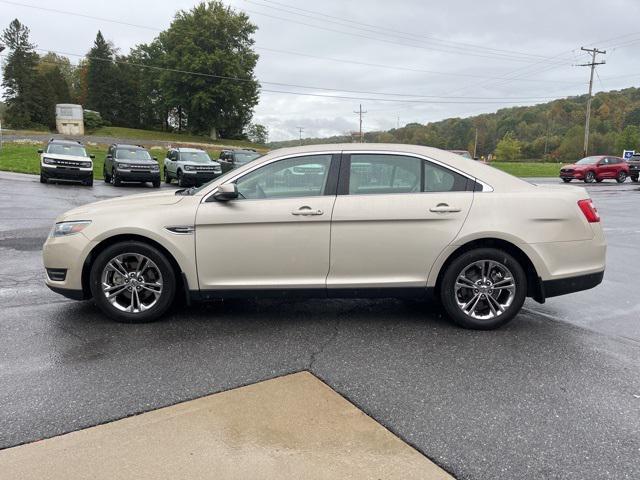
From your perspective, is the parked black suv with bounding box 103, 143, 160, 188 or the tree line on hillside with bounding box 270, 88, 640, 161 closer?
the parked black suv with bounding box 103, 143, 160, 188

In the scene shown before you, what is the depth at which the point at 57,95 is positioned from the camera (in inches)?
3246

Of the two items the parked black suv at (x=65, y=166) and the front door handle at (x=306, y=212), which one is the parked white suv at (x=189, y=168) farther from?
the front door handle at (x=306, y=212)

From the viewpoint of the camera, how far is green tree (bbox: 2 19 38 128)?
77.4 metres

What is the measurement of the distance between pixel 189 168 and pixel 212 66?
51.6 metres

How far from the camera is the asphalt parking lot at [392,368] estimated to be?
2775 mm

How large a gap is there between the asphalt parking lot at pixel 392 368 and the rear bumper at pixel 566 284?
1.28 ft

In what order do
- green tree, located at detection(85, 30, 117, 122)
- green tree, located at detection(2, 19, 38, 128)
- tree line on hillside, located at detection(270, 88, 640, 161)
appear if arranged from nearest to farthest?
1. green tree, located at detection(2, 19, 38, 128)
2. green tree, located at detection(85, 30, 117, 122)
3. tree line on hillside, located at detection(270, 88, 640, 161)

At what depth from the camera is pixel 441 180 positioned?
4551 millimetres

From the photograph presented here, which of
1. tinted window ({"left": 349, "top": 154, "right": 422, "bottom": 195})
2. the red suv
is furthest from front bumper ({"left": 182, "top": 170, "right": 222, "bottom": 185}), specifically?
the red suv

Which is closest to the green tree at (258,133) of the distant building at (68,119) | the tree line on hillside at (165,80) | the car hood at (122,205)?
the tree line on hillside at (165,80)

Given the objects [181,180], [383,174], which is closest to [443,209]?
[383,174]

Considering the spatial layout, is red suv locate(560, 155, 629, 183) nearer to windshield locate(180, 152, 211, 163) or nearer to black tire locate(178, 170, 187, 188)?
windshield locate(180, 152, 211, 163)

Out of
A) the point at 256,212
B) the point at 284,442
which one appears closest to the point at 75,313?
the point at 256,212

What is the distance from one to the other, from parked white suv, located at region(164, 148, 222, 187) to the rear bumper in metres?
18.9
